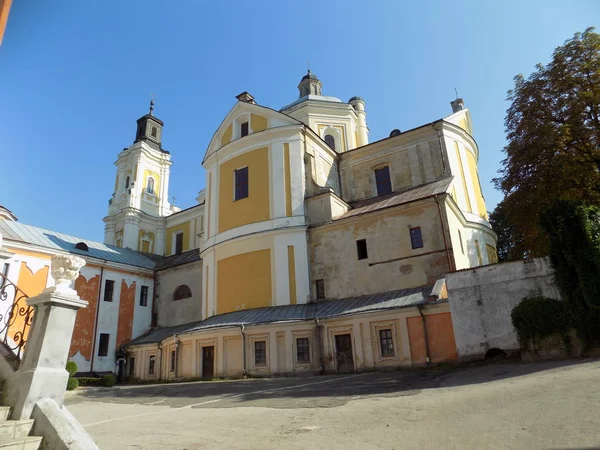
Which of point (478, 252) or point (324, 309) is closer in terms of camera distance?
point (324, 309)

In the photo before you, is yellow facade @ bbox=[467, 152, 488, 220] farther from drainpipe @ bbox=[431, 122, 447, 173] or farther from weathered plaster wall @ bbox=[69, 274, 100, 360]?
weathered plaster wall @ bbox=[69, 274, 100, 360]

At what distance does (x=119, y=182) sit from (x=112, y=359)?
2248 cm

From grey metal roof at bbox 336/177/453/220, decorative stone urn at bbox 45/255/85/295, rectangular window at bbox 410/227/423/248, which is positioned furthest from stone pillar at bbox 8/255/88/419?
grey metal roof at bbox 336/177/453/220

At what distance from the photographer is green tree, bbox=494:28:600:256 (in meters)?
15.6

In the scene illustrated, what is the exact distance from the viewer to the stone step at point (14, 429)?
459 cm

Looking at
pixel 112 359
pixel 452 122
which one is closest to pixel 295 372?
pixel 112 359

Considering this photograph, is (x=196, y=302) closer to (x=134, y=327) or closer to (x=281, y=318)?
(x=134, y=327)

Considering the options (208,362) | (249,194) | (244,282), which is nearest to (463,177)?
(249,194)

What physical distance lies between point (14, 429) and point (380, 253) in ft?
53.4

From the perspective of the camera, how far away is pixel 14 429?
15.3ft

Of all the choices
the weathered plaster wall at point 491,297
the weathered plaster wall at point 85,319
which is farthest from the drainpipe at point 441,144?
the weathered plaster wall at point 85,319

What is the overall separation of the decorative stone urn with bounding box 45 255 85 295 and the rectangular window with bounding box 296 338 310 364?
12885 mm

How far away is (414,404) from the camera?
729cm

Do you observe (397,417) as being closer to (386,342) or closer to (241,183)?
(386,342)
